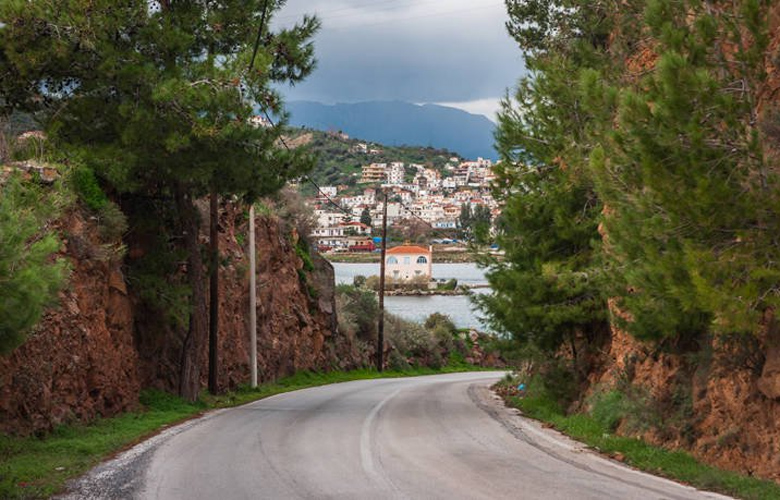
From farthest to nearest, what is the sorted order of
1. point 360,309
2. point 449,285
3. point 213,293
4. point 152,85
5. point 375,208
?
point 375,208, point 449,285, point 360,309, point 213,293, point 152,85

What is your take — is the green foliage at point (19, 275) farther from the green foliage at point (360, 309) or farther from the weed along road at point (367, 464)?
the green foliage at point (360, 309)

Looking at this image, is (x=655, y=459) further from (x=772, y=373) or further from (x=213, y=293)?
(x=213, y=293)

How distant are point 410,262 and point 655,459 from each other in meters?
76.4

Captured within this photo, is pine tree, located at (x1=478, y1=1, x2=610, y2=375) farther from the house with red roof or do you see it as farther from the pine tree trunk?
the house with red roof

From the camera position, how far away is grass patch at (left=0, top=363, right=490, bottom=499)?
9.97m

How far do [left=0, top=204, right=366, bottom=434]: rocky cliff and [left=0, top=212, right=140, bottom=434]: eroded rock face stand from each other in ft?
0.06

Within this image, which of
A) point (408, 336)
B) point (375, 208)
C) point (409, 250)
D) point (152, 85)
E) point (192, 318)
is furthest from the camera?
point (375, 208)

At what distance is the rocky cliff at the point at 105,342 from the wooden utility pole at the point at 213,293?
125 centimetres

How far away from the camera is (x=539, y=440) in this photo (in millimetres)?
13438

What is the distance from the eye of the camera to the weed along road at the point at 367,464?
9.29 m

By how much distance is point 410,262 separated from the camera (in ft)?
287

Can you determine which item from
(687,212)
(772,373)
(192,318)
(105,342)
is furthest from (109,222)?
(772,373)

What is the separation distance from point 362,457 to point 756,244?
231 inches

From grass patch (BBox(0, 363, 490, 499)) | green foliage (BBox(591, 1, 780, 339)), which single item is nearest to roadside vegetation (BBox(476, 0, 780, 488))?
green foliage (BBox(591, 1, 780, 339))
